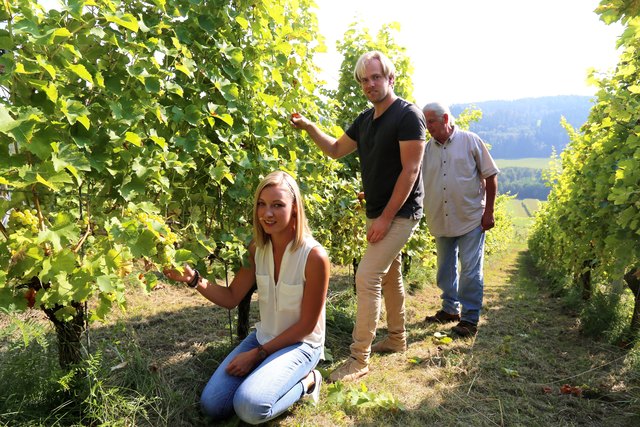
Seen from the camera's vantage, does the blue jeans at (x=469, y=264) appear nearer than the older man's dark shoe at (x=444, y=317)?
Yes

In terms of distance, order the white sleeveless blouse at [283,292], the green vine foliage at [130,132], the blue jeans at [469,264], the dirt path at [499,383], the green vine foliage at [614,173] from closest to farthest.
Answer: the green vine foliage at [130,132]
the white sleeveless blouse at [283,292]
the dirt path at [499,383]
the green vine foliage at [614,173]
the blue jeans at [469,264]

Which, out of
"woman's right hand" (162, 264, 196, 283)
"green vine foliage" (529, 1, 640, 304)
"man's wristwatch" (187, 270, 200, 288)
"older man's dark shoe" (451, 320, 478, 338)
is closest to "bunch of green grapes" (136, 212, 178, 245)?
"woman's right hand" (162, 264, 196, 283)

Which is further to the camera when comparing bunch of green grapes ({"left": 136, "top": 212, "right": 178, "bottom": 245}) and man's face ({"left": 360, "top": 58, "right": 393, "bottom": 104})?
man's face ({"left": 360, "top": 58, "right": 393, "bottom": 104})

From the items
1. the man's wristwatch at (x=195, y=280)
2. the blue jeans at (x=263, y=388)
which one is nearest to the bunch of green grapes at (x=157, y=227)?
the man's wristwatch at (x=195, y=280)

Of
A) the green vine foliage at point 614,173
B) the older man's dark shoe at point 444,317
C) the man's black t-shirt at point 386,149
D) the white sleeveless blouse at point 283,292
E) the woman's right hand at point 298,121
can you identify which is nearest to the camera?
the white sleeveless blouse at point 283,292

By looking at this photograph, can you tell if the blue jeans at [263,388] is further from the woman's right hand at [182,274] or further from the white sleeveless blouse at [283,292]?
the woman's right hand at [182,274]

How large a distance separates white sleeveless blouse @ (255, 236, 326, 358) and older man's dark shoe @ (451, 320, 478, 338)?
1.89 m

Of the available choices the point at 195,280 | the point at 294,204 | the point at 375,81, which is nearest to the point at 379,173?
the point at 375,81

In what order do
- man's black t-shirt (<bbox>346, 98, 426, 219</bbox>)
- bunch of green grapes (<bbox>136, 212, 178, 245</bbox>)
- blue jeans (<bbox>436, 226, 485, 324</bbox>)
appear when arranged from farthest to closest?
blue jeans (<bbox>436, 226, 485, 324</bbox>), man's black t-shirt (<bbox>346, 98, 426, 219</bbox>), bunch of green grapes (<bbox>136, 212, 178, 245</bbox>)

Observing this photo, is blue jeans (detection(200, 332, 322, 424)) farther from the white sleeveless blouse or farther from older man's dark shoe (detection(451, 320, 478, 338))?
older man's dark shoe (detection(451, 320, 478, 338))

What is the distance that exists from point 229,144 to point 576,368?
128 inches

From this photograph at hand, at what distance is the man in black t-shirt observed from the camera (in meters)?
2.92

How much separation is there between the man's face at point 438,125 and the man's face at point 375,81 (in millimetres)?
1221

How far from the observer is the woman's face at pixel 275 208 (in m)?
2.48
